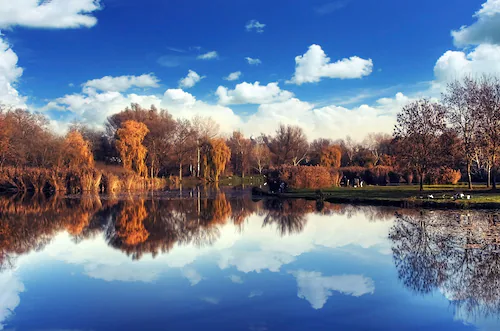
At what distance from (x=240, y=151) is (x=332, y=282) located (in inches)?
2178

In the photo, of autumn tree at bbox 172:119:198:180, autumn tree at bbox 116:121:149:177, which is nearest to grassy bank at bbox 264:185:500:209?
autumn tree at bbox 116:121:149:177

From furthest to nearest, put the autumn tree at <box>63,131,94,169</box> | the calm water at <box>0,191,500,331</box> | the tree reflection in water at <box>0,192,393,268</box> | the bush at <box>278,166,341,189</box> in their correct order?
1. the autumn tree at <box>63,131,94,169</box>
2. the bush at <box>278,166,341,189</box>
3. the tree reflection in water at <box>0,192,393,268</box>
4. the calm water at <box>0,191,500,331</box>

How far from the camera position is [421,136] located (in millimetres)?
23562

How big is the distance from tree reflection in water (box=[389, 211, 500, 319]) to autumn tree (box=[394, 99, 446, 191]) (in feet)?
31.9

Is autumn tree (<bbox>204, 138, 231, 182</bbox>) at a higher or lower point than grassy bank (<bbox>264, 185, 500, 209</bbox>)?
higher

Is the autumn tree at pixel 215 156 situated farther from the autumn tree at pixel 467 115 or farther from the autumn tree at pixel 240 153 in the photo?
the autumn tree at pixel 467 115

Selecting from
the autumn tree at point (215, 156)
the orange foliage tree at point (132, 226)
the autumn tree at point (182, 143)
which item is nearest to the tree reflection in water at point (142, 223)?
the orange foliage tree at point (132, 226)

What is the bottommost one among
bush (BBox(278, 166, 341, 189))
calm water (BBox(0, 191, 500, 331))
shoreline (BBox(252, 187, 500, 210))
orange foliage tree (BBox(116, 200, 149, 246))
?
calm water (BBox(0, 191, 500, 331))

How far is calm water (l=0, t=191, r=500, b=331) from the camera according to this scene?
589 centimetres

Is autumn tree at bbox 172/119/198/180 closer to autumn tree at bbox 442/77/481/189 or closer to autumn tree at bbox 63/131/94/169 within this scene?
autumn tree at bbox 63/131/94/169

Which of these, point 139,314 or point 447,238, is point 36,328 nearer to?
point 139,314

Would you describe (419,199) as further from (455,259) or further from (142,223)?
(142,223)

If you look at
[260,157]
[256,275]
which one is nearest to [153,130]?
[260,157]

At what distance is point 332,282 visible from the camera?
7617mm
